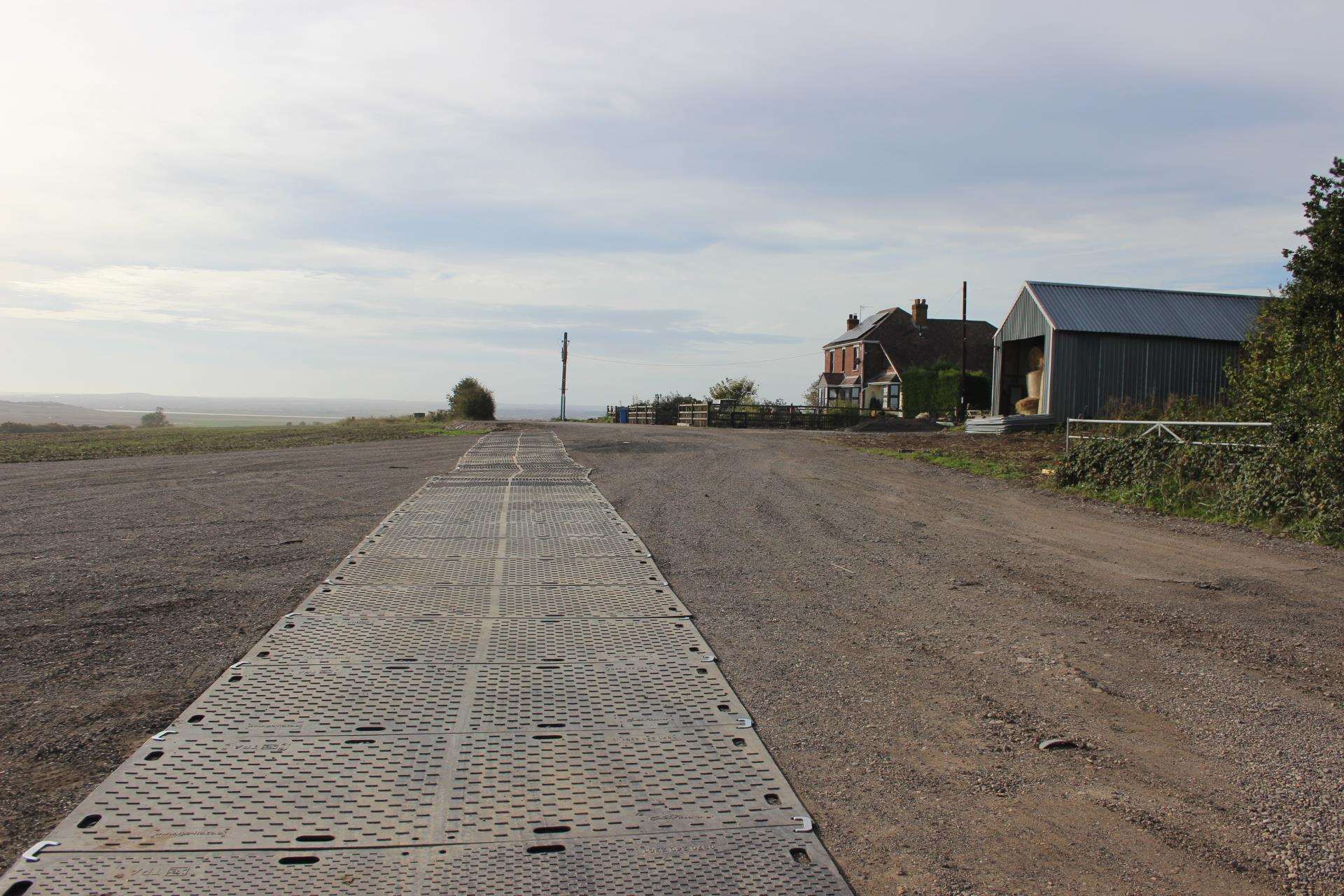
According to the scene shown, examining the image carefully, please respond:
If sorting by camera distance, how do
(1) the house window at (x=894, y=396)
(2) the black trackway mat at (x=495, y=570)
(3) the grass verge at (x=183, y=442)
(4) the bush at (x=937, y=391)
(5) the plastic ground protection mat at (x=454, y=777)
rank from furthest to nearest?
1. (1) the house window at (x=894, y=396)
2. (4) the bush at (x=937, y=391)
3. (3) the grass verge at (x=183, y=442)
4. (2) the black trackway mat at (x=495, y=570)
5. (5) the plastic ground protection mat at (x=454, y=777)

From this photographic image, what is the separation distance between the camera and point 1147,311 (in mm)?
29422

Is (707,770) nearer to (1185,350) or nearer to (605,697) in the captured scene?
(605,697)

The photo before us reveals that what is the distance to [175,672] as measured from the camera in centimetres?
452

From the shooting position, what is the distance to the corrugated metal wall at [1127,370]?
27.9m

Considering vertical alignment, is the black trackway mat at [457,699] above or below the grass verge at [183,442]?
below

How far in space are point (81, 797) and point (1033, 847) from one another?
127 inches

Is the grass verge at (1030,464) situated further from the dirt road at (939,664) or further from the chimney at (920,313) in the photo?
the chimney at (920,313)

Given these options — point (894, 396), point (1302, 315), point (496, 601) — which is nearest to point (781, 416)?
point (894, 396)

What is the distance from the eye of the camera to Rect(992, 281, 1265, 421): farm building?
27984 mm

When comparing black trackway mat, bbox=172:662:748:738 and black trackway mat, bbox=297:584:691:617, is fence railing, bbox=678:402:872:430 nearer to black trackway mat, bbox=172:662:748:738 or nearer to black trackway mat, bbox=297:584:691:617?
black trackway mat, bbox=297:584:691:617

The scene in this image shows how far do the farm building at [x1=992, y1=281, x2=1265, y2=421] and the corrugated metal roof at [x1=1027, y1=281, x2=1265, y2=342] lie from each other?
3 centimetres

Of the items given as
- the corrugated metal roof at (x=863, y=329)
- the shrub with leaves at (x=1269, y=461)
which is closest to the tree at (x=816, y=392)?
the corrugated metal roof at (x=863, y=329)

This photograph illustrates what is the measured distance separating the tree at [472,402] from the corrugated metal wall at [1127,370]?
104 ft

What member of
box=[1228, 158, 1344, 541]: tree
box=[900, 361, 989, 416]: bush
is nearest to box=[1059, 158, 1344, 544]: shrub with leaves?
box=[1228, 158, 1344, 541]: tree
